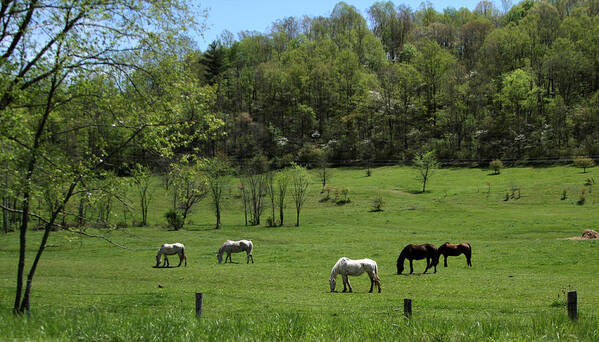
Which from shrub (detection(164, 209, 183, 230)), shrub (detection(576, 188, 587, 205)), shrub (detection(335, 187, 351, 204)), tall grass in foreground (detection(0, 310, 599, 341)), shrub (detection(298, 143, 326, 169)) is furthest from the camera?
shrub (detection(298, 143, 326, 169))

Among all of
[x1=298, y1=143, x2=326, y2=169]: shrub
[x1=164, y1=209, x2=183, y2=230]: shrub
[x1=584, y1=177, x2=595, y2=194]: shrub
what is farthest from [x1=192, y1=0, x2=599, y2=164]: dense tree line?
[x1=164, y1=209, x2=183, y2=230]: shrub

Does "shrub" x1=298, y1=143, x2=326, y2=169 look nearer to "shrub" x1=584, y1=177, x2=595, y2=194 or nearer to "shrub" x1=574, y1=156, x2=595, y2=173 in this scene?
"shrub" x1=574, y1=156, x2=595, y2=173

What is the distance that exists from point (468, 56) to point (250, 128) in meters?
82.2

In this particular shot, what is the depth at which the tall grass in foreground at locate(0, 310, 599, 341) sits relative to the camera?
706cm

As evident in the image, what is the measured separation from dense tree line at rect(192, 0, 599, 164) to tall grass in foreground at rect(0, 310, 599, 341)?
253 feet

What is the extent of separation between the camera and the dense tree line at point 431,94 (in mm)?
94812

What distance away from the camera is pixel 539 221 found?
46156 millimetres

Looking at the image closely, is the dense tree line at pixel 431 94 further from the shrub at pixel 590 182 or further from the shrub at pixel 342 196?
the shrub at pixel 342 196

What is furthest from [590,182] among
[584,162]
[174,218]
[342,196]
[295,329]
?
[295,329]

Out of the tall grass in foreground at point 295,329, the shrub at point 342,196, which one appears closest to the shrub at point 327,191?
the shrub at point 342,196

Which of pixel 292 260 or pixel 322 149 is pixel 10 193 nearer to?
pixel 292 260

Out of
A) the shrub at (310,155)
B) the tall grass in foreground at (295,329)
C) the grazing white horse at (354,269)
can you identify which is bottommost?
the grazing white horse at (354,269)

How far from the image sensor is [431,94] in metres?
119

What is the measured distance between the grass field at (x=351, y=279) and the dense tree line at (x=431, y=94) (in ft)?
73.3
